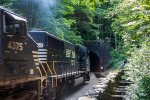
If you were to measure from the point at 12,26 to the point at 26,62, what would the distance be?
2.08 m

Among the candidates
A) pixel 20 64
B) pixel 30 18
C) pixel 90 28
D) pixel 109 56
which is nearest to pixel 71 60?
pixel 30 18

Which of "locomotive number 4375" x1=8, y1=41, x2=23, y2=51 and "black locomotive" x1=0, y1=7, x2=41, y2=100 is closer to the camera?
"black locomotive" x1=0, y1=7, x2=41, y2=100

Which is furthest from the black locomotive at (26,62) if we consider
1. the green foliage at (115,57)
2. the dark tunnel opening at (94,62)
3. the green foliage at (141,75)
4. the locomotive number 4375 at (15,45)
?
the dark tunnel opening at (94,62)

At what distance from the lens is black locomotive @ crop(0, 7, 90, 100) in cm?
846

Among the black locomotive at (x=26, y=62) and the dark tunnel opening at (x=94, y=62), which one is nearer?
the black locomotive at (x=26, y=62)

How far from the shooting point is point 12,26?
864 cm

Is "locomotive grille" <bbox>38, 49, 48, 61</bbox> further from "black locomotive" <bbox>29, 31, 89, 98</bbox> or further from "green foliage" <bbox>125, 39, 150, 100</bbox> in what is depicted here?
"green foliage" <bbox>125, 39, 150, 100</bbox>

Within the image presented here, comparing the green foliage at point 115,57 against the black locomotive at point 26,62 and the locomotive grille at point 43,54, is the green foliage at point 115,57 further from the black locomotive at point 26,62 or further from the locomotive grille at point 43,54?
the locomotive grille at point 43,54

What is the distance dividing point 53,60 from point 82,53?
11169 millimetres

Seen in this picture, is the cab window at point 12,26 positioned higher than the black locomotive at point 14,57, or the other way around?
the cab window at point 12,26

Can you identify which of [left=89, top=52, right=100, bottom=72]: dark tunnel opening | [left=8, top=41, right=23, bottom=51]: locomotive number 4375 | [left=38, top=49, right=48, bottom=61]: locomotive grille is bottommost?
[left=89, top=52, right=100, bottom=72]: dark tunnel opening

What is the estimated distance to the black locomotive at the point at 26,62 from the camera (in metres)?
8.46

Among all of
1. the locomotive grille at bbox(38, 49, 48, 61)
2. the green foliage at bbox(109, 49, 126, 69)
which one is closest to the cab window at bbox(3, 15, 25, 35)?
the locomotive grille at bbox(38, 49, 48, 61)

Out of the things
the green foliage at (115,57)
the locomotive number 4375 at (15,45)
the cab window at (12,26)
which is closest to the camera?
the cab window at (12,26)
